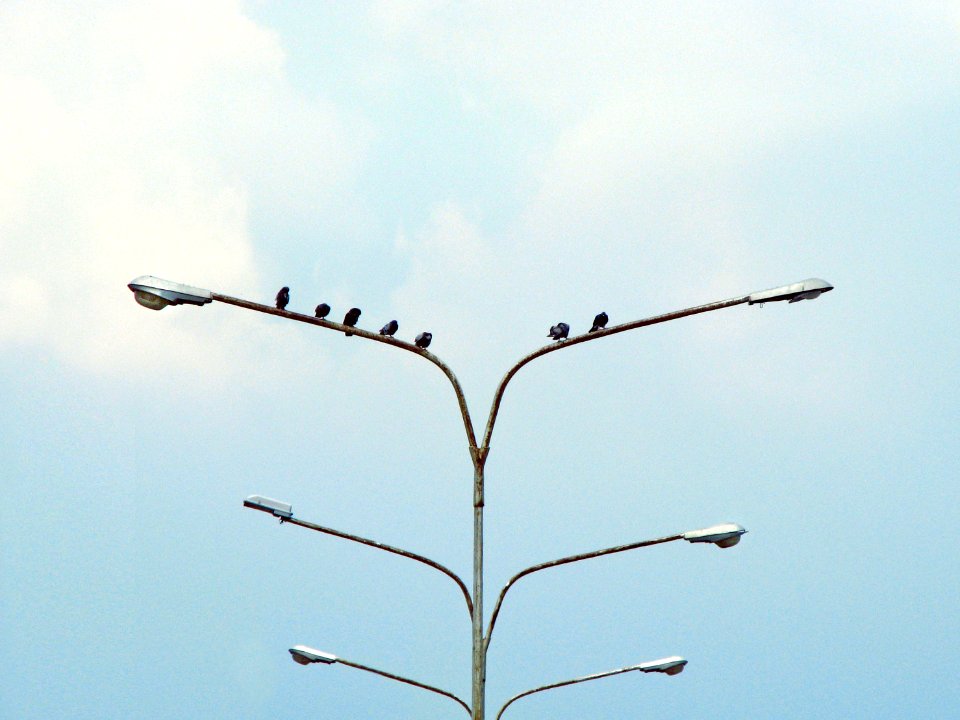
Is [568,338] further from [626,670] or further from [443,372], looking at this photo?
[626,670]

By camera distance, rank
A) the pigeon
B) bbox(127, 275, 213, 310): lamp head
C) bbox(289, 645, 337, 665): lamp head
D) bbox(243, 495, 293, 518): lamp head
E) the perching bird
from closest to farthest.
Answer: bbox(127, 275, 213, 310): lamp head
the perching bird
the pigeon
bbox(243, 495, 293, 518): lamp head
bbox(289, 645, 337, 665): lamp head

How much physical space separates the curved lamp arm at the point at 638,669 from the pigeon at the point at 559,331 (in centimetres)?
425

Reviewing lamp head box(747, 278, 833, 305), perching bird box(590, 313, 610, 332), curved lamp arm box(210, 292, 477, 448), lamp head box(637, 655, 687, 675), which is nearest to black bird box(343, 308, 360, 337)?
curved lamp arm box(210, 292, 477, 448)

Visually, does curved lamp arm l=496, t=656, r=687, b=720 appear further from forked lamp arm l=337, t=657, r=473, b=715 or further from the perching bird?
the perching bird

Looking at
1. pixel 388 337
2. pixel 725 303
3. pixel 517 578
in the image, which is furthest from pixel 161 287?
pixel 725 303

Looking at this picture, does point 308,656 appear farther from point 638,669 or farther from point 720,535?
point 720,535

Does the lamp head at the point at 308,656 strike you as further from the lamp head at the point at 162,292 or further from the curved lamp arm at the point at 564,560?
the lamp head at the point at 162,292

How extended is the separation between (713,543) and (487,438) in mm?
2954

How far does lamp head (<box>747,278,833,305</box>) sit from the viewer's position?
1214cm

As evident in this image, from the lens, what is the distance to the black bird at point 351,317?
1283cm

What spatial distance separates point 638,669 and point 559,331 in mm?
4690

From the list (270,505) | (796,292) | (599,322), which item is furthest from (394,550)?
(796,292)

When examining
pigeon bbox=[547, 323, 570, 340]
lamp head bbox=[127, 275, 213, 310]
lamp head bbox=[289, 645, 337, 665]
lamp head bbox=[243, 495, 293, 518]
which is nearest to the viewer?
lamp head bbox=[127, 275, 213, 310]

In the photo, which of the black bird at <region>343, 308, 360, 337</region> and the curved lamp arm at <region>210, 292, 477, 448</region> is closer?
the curved lamp arm at <region>210, 292, 477, 448</region>
